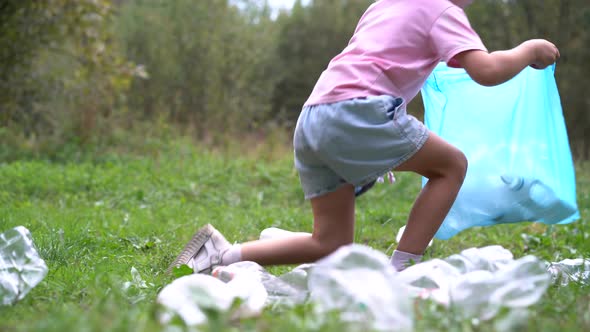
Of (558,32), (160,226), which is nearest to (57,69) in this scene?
(160,226)

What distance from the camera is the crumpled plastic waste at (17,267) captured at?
2078 mm

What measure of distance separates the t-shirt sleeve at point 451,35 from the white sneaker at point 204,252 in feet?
3.66

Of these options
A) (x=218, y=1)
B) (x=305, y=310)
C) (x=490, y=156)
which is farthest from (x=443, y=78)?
(x=218, y=1)

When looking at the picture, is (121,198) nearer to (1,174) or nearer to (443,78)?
(1,174)

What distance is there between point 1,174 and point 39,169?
0.41 metres

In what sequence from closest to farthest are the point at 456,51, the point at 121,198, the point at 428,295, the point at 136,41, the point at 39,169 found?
1. the point at 428,295
2. the point at 456,51
3. the point at 121,198
4. the point at 39,169
5. the point at 136,41

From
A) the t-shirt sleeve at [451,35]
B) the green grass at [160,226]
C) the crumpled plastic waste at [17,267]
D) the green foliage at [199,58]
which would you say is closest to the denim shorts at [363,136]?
the t-shirt sleeve at [451,35]

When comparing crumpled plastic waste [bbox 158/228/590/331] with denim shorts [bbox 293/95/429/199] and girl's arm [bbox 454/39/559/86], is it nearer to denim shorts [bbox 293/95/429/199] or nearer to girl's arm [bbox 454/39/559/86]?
denim shorts [bbox 293/95/429/199]

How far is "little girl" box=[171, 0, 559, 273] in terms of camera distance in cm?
230

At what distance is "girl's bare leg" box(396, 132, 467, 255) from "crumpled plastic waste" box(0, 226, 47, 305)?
50.2 inches

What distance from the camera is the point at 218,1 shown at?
33.8 feet

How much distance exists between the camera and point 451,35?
2303 millimetres

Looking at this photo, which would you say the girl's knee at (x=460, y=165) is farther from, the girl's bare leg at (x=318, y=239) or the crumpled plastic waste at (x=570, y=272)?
the crumpled plastic waste at (x=570, y=272)

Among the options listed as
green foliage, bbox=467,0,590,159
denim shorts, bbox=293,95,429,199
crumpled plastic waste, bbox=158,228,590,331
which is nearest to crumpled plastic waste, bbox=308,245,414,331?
crumpled plastic waste, bbox=158,228,590,331
